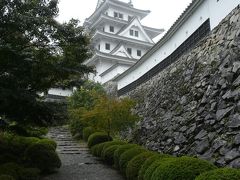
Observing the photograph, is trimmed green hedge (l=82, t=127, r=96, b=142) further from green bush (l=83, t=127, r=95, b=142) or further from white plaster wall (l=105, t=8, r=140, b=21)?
white plaster wall (l=105, t=8, r=140, b=21)

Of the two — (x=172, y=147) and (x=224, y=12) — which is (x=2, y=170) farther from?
(x=224, y=12)

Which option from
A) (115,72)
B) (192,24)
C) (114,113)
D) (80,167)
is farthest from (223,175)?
(115,72)

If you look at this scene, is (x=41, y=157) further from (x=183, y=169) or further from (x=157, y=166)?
Result: (x=183, y=169)

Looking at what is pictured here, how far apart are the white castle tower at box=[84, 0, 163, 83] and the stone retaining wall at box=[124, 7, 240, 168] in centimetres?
1463

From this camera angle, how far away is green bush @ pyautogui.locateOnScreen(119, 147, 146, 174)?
391 inches

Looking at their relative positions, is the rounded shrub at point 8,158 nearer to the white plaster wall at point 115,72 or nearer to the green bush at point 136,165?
the green bush at point 136,165

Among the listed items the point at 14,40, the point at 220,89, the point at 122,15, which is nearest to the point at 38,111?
the point at 14,40

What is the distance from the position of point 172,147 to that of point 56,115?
3959 millimetres

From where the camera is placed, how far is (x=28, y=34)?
29.0 ft

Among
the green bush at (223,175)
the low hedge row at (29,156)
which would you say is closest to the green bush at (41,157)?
the low hedge row at (29,156)

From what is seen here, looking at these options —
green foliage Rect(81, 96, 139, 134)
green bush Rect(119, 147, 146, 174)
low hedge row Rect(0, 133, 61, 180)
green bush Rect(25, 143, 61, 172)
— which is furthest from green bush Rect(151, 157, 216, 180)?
green foliage Rect(81, 96, 139, 134)

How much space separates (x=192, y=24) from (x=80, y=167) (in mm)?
7369

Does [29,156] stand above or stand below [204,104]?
below

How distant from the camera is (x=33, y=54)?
9.05 m
